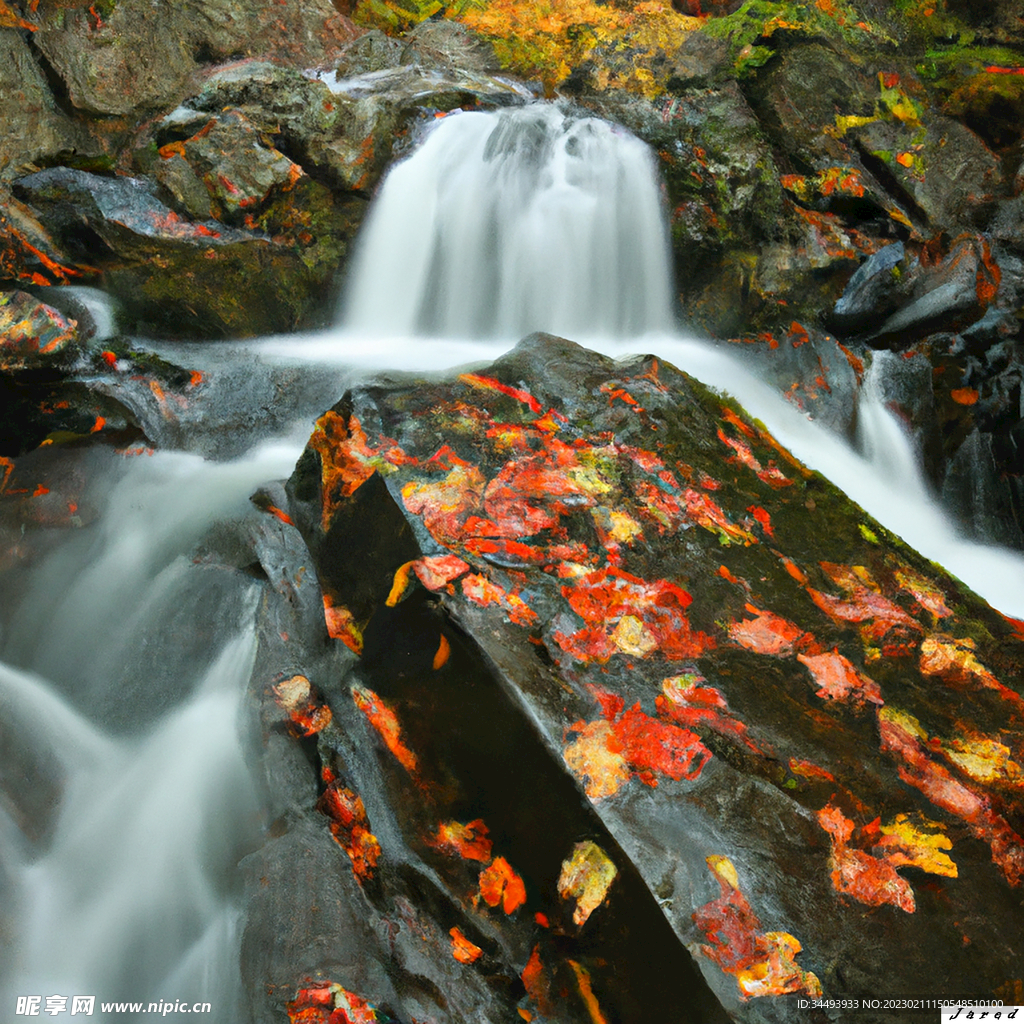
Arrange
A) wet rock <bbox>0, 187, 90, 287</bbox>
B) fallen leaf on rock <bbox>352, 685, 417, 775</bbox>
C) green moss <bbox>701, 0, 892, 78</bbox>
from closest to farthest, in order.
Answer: fallen leaf on rock <bbox>352, 685, 417, 775</bbox> → wet rock <bbox>0, 187, 90, 287</bbox> → green moss <bbox>701, 0, 892, 78</bbox>

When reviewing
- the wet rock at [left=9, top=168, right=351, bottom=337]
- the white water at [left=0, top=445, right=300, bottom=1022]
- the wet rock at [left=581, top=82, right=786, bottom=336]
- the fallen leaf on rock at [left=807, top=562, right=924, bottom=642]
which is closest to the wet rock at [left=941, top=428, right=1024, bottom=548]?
the wet rock at [left=581, top=82, right=786, bottom=336]

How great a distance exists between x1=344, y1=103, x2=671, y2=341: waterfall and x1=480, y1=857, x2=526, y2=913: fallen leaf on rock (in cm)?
416

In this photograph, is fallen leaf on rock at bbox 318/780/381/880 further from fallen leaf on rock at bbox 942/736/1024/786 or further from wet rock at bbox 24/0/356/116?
wet rock at bbox 24/0/356/116

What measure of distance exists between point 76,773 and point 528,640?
1919 mm

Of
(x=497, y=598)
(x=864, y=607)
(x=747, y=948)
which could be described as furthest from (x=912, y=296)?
(x=747, y=948)

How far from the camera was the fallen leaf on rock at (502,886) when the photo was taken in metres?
1.78

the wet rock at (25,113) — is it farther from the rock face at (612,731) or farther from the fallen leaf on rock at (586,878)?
the fallen leaf on rock at (586,878)

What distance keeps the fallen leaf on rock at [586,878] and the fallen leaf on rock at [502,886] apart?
0.16 meters

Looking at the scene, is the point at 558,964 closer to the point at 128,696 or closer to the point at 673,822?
the point at 673,822

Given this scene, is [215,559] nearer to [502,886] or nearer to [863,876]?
[502,886]

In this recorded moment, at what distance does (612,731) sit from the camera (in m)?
1.80

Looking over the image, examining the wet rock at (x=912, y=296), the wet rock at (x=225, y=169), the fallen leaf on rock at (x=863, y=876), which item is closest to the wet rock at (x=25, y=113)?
the wet rock at (x=225, y=169)

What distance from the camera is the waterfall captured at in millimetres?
5262

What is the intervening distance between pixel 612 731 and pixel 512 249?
4581mm
